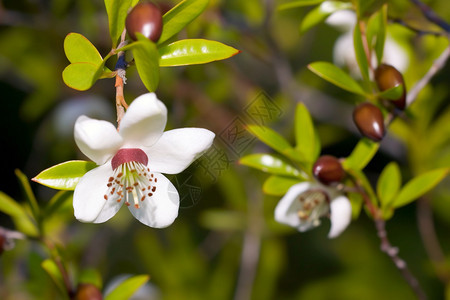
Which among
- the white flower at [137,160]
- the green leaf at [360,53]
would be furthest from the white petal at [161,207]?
the green leaf at [360,53]

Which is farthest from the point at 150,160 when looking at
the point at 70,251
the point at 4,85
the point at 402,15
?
the point at 4,85

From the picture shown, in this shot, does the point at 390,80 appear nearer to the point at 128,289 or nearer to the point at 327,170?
the point at 327,170

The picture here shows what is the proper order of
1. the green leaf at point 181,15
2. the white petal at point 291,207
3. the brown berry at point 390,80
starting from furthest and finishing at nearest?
the white petal at point 291,207, the brown berry at point 390,80, the green leaf at point 181,15

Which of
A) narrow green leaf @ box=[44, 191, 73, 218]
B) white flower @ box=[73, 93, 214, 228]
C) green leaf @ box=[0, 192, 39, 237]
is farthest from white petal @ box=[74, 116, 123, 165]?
green leaf @ box=[0, 192, 39, 237]

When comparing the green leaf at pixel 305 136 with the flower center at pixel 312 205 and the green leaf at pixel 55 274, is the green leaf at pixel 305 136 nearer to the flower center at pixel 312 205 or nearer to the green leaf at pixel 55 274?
the flower center at pixel 312 205

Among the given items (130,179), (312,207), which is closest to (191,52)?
(130,179)

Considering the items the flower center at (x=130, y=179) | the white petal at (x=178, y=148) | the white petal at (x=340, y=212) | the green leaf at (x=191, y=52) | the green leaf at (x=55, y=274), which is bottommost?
the green leaf at (x=55, y=274)

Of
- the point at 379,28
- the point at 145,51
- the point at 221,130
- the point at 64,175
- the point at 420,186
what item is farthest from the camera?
the point at 221,130

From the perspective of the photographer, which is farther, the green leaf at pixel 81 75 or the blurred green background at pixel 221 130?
the blurred green background at pixel 221 130
